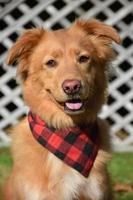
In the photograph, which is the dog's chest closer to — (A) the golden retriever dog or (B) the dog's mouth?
(A) the golden retriever dog

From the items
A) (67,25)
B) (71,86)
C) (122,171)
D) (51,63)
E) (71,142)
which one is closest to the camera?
(71,86)

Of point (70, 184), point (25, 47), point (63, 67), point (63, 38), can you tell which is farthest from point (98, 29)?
point (70, 184)

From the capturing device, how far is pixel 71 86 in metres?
5.70

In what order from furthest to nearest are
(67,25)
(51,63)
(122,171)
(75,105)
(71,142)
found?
1. (67,25)
2. (122,171)
3. (71,142)
4. (51,63)
5. (75,105)

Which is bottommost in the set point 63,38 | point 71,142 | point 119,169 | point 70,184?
point 119,169

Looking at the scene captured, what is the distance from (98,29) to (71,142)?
0.97 meters

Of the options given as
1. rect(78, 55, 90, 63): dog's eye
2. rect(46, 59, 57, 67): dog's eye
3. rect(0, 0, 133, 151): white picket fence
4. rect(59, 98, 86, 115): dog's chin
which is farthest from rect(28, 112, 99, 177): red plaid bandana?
rect(0, 0, 133, 151): white picket fence

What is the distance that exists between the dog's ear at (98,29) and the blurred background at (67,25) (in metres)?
3.04

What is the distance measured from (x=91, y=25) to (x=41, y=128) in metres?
0.98

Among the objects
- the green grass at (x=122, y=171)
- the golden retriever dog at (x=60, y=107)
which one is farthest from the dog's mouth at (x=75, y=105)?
the green grass at (x=122, y=171)

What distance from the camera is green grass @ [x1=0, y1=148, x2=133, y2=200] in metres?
7.63

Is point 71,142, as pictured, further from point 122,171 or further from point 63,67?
point 122,171

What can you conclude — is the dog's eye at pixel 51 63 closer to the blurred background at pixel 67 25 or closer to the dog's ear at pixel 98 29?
the dog's ear at pixel 98 29

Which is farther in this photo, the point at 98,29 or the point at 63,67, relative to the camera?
the point at 98,29
